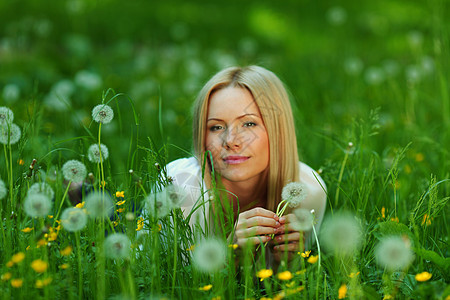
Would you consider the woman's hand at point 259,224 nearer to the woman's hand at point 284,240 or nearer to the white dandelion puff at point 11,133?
the woman's hand at point 284,240

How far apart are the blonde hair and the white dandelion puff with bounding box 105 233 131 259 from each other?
2.27 feet

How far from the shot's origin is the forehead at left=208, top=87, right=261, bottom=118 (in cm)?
186

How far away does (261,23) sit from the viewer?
737 centimetres

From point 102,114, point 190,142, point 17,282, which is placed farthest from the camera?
point 190,142

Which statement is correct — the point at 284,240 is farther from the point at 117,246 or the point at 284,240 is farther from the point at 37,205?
the point at 37,205

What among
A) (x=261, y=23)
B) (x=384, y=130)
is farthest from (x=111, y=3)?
(x=384, y=130)

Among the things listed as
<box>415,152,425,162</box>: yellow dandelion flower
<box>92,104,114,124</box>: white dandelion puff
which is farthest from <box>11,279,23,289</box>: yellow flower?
<box>415,152,425,162</box>: yellow dandelion flower

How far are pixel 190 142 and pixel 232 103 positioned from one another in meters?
0.85

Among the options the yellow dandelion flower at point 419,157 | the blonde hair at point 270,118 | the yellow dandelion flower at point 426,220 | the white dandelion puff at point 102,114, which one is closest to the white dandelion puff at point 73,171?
the white dandelion puff at point 102,114

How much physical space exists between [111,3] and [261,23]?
7.30 feet

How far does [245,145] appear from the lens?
185 cm

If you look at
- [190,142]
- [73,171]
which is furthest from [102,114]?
[190,142]

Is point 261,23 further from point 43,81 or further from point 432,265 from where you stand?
point 432,265

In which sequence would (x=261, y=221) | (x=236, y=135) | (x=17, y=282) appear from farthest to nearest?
(x=236, y=135)
(x=261, y=221)
(x=17, y=282)
